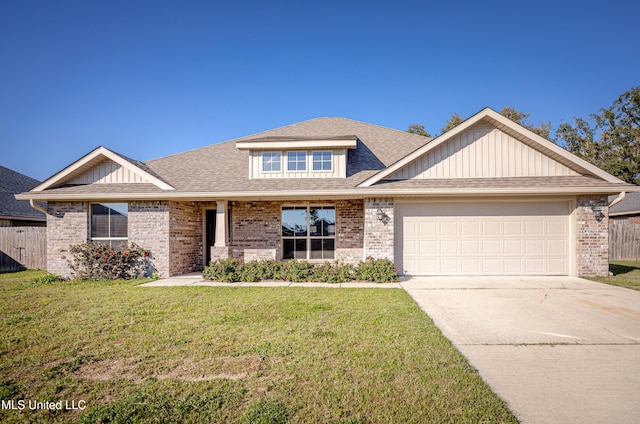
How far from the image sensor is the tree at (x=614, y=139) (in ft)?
105

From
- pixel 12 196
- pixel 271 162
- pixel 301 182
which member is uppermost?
pixel 271 162

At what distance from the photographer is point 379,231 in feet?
33.1

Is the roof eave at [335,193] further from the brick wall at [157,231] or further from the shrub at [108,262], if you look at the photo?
the shrub at [108,262]

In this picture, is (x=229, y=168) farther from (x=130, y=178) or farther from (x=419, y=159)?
(x=419, y=159)

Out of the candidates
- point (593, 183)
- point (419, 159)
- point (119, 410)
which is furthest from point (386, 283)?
point (119, 410)

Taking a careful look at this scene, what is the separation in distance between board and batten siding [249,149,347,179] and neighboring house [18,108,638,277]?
36mm

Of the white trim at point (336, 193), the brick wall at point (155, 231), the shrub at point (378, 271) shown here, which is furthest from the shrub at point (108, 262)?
the shrub at point (378, 271)

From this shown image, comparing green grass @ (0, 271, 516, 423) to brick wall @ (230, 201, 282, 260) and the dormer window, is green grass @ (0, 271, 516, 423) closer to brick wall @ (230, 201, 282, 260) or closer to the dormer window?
brick wall @ (230, 201, 282, 260)

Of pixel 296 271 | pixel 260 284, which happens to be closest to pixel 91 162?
pixel 260 284

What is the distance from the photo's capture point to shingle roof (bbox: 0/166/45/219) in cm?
1612

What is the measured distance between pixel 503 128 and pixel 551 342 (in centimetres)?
739

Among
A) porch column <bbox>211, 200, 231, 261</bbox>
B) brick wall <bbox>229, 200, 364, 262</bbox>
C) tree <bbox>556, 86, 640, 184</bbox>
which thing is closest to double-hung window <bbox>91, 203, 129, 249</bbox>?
porch column <bbox>211, 200, 231, 261</bbox>

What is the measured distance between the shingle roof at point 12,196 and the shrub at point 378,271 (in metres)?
16.9

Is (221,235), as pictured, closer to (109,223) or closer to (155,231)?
(155,231)
